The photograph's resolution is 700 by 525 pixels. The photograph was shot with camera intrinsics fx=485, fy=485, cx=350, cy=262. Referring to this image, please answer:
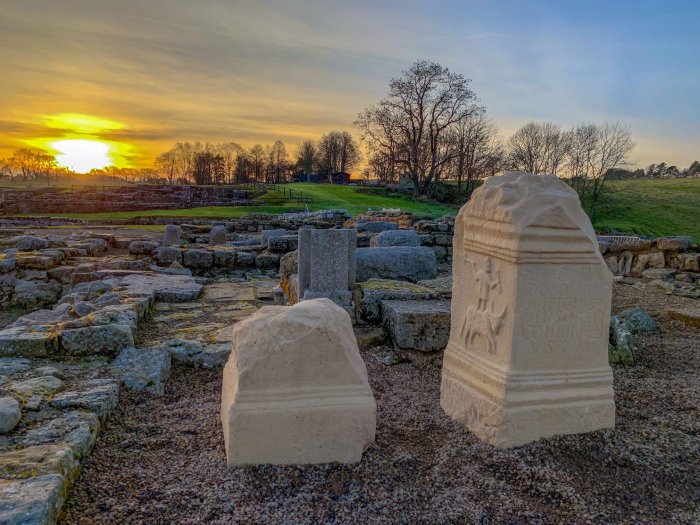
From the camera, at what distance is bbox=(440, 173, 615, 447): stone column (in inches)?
123

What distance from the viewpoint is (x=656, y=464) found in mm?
2951

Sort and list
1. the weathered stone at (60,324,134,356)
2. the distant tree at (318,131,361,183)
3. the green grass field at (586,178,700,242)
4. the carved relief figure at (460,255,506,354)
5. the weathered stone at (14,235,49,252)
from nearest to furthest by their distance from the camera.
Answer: the carved relief figure at (460,255,506,354) → the weathered stone at (60,324,134,356) → the weathered stone at (14,235,49,252) → the green grass field at (586,178,700,242) → the distant tree at (318,131,361,183)

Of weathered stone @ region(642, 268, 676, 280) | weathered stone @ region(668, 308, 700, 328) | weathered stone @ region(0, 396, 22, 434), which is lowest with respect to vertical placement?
weathered stone @ region(642, 268, 676, 280)

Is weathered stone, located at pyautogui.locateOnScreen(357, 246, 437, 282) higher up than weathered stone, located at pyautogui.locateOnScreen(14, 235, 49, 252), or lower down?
higher up

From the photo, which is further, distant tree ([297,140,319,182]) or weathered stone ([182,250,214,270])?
distant tree ([297,140,319,182])

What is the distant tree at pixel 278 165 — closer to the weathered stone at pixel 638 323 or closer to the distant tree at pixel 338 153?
the distant tree at pixel 338 153

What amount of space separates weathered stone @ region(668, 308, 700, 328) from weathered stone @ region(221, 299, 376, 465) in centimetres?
582

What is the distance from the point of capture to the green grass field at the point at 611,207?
95.1ft

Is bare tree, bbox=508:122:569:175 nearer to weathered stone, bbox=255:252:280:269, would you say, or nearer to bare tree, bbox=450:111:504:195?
bare tree, bbox=450:111:504:195

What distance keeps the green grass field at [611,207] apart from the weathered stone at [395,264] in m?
18.8

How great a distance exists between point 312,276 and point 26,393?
3.30m

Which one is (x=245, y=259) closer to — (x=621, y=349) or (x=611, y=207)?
(x=621, y=349)

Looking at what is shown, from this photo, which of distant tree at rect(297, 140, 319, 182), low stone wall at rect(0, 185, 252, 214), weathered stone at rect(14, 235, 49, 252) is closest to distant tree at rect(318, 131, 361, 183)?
distant tree at rect(297, 140, 319, 182)

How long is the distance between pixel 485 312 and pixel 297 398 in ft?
4.70
